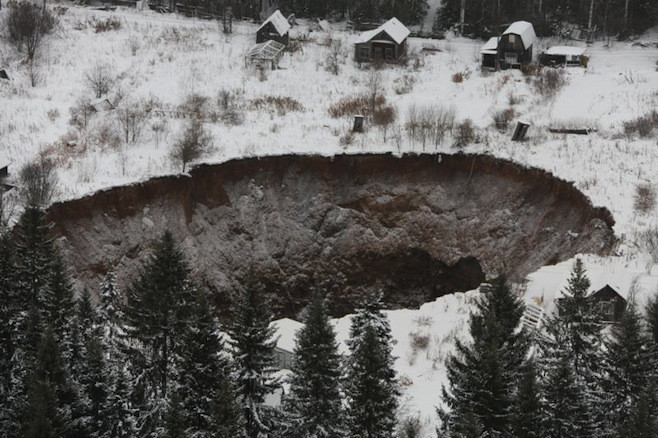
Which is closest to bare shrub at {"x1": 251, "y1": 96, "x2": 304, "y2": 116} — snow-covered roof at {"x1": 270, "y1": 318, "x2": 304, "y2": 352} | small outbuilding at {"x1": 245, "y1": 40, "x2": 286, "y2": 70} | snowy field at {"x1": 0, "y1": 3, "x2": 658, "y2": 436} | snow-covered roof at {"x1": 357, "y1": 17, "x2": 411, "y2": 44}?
snowy field at {"x1": 0, "y1": 3, "x2": 658, "y2": 436}

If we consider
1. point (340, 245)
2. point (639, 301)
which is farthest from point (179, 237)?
point (639, 301)

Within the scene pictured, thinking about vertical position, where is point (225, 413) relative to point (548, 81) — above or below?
below

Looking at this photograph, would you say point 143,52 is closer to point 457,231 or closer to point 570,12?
point 457,231

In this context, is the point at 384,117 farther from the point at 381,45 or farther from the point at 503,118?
the point at 381,45

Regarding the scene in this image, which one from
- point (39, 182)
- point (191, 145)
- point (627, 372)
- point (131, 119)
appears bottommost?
point (627, 372)

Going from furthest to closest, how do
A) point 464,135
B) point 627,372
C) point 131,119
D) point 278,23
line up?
point 278,23 → point 131,119 → point 464,135 → point 627,372

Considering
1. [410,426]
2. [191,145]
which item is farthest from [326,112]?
[410,426]

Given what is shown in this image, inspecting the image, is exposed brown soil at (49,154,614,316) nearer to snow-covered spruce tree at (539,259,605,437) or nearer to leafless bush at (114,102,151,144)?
leafless bush at (114,102,151,144)
